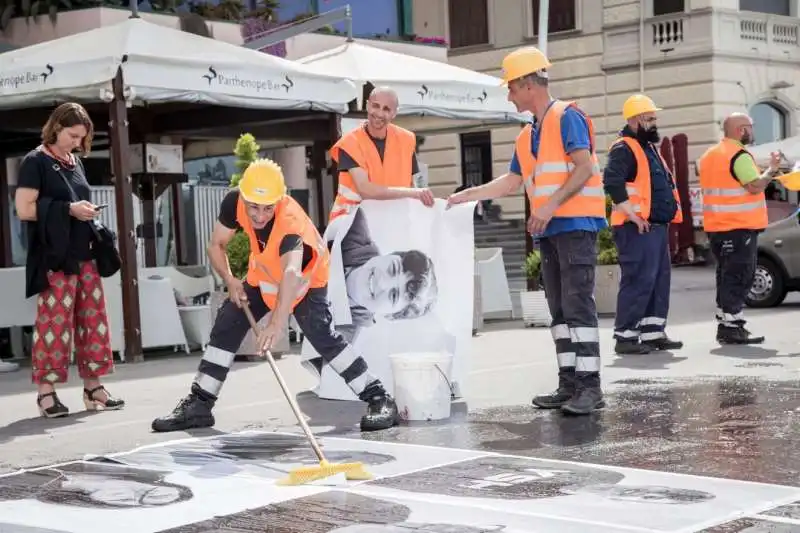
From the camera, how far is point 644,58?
110ft

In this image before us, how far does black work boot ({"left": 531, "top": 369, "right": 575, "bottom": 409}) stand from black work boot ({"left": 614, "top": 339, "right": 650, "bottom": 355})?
2932 mm

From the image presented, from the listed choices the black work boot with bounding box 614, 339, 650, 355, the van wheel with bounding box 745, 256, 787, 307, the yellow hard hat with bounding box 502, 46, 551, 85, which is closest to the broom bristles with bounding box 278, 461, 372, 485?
the yellow hard hat with bounding box 502, 46, 551, 85

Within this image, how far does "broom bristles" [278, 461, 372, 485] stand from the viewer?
5.62 m

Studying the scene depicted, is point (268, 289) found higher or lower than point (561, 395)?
higher

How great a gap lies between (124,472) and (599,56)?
29.7 metres

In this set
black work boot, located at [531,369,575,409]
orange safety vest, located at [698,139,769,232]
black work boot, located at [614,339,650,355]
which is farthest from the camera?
orange safety vest, located at [698,139,769,232]

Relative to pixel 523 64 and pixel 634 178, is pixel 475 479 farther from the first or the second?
pixel 634 178

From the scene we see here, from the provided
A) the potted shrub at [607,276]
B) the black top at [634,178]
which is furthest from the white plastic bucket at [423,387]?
the potted shrub at [607,276]

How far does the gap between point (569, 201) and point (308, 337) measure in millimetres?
1596

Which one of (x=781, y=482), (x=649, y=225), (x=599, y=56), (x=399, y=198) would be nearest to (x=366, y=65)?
(x=649, y=225)

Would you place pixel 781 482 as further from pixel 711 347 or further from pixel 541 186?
pixel 711 347

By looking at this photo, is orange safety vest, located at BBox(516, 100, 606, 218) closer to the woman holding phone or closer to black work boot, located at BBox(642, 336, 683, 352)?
the woman holding phone

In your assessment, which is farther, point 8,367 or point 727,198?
point 8,367

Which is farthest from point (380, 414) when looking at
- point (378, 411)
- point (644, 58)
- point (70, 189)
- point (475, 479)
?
point (644, 58)
